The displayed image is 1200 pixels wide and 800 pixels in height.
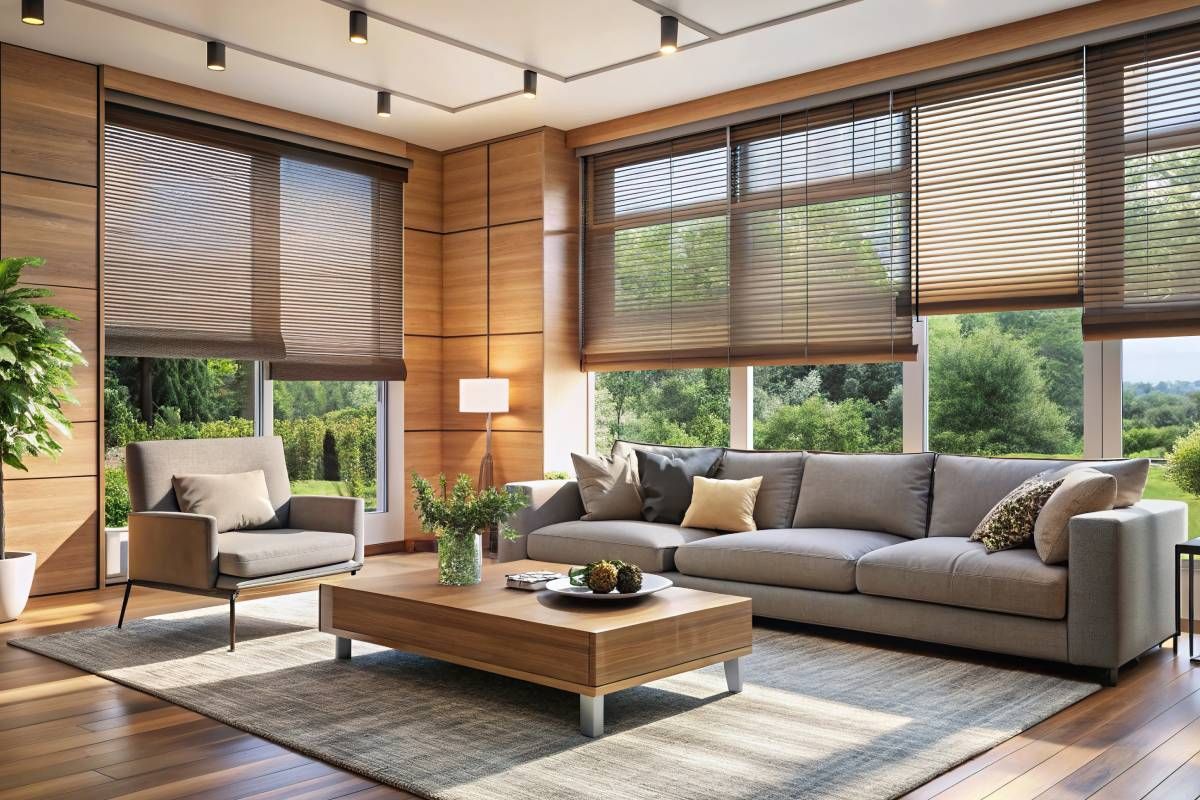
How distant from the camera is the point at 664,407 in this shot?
23.2 ft

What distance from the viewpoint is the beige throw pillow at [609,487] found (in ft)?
18.6

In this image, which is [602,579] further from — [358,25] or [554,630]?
[358,25]

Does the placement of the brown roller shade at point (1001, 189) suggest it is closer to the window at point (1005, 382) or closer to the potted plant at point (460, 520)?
the window at point (1005, 382)

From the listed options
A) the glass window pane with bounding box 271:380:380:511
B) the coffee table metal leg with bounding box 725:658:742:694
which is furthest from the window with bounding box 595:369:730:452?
the coffee table metal leg with bounding box 725:658:742:694

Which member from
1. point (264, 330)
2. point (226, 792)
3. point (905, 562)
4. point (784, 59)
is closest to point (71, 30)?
point (264, 330)

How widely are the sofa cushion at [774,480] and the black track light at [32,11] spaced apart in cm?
401

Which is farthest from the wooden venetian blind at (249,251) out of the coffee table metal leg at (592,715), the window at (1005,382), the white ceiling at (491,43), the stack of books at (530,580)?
the coffee table metal leg at (592,715)

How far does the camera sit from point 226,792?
272cm

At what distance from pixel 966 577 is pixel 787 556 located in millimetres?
836

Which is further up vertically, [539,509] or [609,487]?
[609,487]

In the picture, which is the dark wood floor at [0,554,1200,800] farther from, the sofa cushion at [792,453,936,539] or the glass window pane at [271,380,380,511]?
the glass window pane at [271,380,380,511]

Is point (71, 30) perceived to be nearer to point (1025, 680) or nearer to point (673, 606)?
point (673, 606)

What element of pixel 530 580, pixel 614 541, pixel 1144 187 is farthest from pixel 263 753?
pixel 1144 187

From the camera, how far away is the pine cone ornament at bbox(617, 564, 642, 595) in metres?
3.64
